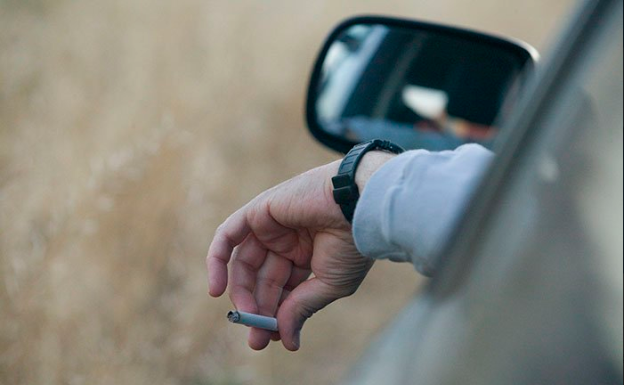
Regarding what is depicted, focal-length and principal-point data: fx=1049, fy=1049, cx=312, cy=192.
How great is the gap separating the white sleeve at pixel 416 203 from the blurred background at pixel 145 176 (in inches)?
76.5

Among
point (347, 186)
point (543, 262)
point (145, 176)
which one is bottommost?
point (145, 176)

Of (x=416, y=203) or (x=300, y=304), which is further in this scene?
(x=300, y=304)

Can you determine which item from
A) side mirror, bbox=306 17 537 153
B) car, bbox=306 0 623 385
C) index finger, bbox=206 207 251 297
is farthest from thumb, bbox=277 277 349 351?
side mirror, bbox=306 17 537 153

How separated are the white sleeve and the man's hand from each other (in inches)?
3.9

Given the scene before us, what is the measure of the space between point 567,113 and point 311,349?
4951 mm

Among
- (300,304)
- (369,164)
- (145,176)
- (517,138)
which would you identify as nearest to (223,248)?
(300,304)

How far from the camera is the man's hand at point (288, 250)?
189 centimetres

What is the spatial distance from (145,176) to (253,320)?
147 inches

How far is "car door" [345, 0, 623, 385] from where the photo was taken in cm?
106

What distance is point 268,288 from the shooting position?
1936 millimetres

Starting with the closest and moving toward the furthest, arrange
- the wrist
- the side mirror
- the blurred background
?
the wrist → the side mirror → the blurred background

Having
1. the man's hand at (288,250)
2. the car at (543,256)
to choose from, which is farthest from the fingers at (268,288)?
the car at (543,256)

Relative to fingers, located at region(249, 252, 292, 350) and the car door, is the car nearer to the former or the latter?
the car door

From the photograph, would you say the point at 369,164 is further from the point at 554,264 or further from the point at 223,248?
the point at 554,264
